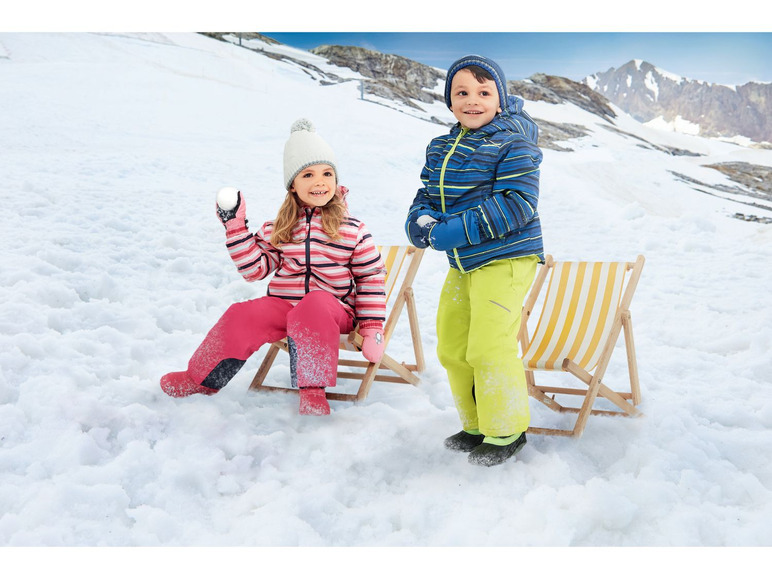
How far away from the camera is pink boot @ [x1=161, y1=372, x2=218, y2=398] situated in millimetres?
2887

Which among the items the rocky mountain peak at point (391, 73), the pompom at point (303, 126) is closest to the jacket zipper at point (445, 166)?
the pompom at point (303, 126)

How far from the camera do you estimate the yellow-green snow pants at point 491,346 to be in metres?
2.42

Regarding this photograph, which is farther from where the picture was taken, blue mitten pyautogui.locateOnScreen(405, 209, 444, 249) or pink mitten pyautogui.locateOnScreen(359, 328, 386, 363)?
pink mitten pyautogui.locateOnScreen(359, 328, 386, 363)

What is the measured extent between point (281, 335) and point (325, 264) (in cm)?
39

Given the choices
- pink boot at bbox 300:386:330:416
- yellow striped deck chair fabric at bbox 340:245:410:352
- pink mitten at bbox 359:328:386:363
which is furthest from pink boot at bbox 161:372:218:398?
yellow striped deck chair fabric at bbox 340:245:410:352

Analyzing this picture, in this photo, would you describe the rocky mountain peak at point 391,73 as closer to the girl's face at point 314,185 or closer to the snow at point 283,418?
the snow at point 283,418

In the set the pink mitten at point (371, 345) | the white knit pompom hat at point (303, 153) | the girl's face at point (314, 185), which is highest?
the white knit pompom hat at point (303, 153)

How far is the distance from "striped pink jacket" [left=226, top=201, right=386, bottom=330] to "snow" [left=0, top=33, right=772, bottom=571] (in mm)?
512

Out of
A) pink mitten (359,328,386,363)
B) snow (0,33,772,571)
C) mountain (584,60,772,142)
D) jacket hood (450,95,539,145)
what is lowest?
snow (0,33,772,571)

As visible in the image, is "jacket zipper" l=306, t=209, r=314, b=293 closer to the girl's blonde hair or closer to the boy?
the girl's blonde hair

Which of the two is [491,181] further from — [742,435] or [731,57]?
A: [731,57]

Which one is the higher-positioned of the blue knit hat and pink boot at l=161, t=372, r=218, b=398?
the blue knit hat

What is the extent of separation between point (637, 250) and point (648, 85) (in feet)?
51.1

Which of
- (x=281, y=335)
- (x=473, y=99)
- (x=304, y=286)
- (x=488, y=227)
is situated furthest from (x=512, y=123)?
(x=281, y=335)
